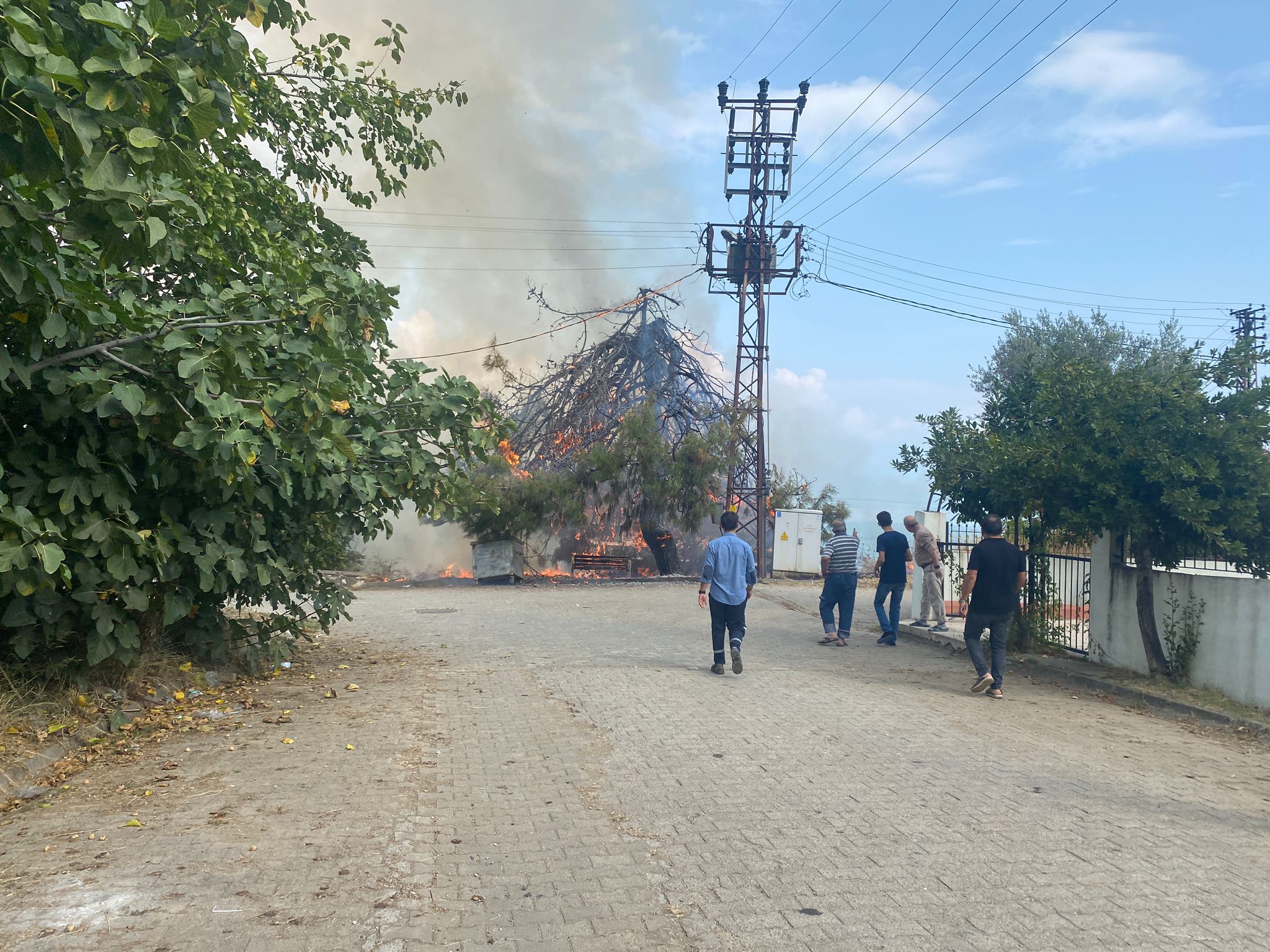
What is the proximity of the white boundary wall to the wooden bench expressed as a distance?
1627 cm

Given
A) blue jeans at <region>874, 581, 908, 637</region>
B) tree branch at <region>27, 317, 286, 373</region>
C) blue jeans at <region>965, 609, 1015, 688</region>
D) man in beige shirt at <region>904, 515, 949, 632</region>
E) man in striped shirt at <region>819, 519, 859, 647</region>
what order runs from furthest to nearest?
man in beige shirt at <region>904, 515, 949, 632</region>, blue jeans at <region>874, 581, 908, 637</region>, man in striped shirt at <region>819, 519, 859, 647</region>, blue jeans at <region>965, 609, 1015, 688</region>, tree branch at <region>27, 317, 286, 373</region>

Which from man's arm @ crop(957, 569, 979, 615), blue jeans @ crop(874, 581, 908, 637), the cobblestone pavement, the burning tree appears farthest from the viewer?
the burning tree

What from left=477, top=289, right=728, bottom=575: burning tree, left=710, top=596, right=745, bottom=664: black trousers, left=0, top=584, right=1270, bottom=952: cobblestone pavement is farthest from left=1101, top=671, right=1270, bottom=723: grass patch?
left=477, top=289, right=728, bottom=575: burning tree

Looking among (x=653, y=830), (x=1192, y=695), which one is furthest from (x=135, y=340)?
(x=1192, y=695)

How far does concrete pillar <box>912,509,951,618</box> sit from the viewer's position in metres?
14.7

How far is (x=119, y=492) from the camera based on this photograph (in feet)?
21.9

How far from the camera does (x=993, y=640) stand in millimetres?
9555

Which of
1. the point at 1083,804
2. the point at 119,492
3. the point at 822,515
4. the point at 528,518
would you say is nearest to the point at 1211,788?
the point at 1083,804

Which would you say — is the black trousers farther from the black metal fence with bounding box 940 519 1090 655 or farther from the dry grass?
the dry grass

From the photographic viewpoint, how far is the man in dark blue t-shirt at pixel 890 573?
13.3 m

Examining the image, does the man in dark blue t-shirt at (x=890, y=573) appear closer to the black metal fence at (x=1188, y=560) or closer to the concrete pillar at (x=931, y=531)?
the concrete pillar at (x=931, y=531)

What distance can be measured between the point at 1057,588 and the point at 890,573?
7.26ft

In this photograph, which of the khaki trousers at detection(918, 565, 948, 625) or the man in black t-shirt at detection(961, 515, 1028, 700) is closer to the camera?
the man in black t-shirt at detection(961, 515, 1028, 700)

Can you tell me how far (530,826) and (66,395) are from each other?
3.95m
